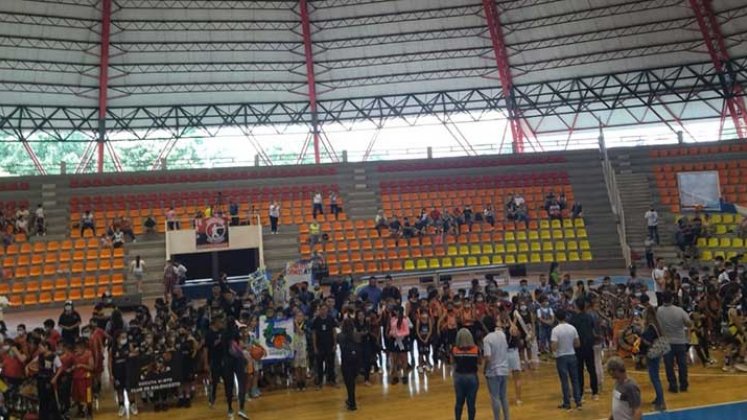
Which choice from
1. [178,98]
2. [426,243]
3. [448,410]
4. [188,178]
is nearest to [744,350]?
[448,410]

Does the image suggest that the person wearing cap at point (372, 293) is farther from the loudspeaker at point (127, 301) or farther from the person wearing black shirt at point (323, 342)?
the loudspeaker at point (127, 301)

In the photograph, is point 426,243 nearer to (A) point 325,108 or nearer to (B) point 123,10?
(A) point 325,108

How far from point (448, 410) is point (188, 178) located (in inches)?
828

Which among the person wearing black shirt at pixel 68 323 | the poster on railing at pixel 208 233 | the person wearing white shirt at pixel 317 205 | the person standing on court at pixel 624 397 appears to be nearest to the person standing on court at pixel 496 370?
the person standing on court at pixel 624 397

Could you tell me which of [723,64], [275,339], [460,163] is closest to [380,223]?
[460,163]

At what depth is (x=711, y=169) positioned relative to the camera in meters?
26.4

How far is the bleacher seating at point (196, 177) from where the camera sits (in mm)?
26484

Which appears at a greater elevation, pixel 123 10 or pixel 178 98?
pixel 123 10

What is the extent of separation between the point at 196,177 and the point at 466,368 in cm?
2208

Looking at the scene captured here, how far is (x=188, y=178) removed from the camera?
2725 centimetres

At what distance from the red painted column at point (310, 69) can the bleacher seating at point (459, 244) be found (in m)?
7.83

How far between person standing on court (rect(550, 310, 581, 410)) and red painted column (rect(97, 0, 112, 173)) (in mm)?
25154

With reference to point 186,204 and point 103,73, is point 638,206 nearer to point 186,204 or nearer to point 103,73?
point 186,204

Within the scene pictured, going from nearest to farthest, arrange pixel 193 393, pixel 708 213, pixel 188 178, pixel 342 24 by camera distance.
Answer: pixel 193 393
pixel 708 213
pixel 188 178
pixel 342 24
